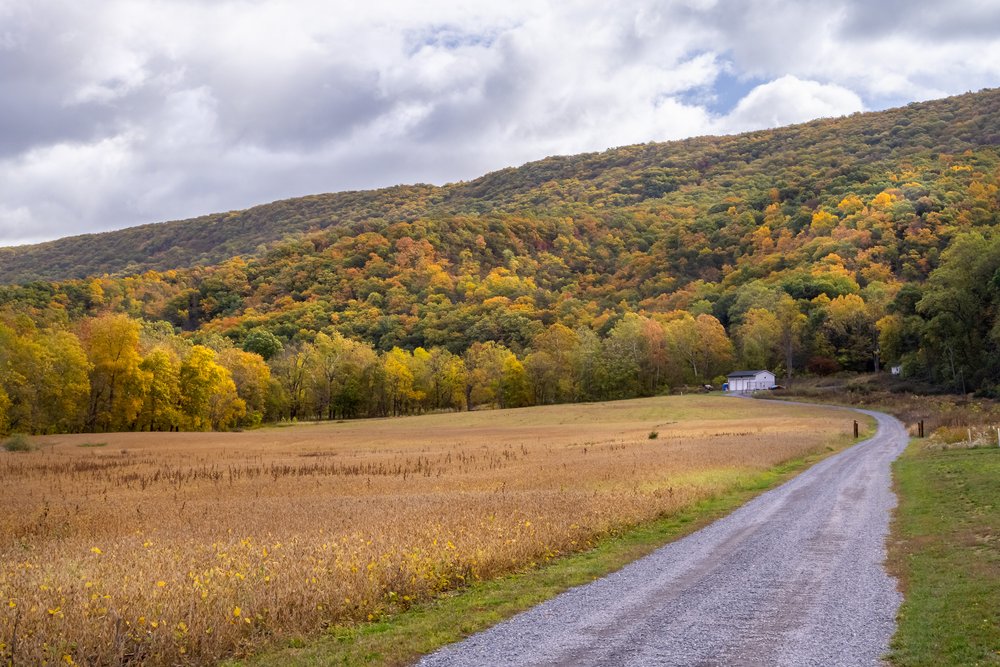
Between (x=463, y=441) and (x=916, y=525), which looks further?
(x=463, y=441)

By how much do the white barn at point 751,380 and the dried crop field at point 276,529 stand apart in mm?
75657

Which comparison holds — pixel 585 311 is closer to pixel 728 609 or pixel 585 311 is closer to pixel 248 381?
pixel 248 381

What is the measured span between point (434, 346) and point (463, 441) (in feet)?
290

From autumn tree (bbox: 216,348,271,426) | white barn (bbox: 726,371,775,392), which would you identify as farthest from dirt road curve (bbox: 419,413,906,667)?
white barn (bbox: 726,371,775,392)

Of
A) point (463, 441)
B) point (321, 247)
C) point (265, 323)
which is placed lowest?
point (463, 441)

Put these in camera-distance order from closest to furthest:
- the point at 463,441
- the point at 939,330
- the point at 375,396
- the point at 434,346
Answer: the point at 463,441 < the point at 939,330 < the point at 375,396 < the point at 434,346

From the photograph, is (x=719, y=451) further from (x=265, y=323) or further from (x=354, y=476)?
(x=265, y=323)

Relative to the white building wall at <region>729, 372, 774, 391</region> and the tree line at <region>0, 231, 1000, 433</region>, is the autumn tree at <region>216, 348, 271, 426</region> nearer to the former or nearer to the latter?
the tree line at <region>0, 231, 1000, 433</region>

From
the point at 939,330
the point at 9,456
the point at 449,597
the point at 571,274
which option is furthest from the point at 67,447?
the point at 571,274

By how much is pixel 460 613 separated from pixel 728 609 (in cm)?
379

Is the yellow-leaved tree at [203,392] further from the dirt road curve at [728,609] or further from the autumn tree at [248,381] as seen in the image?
the dirt road curve at [728,609]

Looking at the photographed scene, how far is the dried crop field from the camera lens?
935cm

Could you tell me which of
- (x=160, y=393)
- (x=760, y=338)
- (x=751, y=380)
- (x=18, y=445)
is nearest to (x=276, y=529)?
(x=18, y=445)

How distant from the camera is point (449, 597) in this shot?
39.7ft
